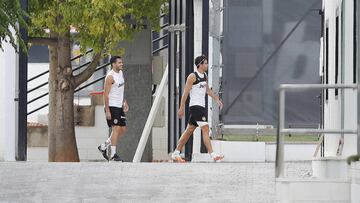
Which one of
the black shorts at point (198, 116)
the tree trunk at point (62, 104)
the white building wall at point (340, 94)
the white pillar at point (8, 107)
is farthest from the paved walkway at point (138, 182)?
the tree trunk at point (62, 104)

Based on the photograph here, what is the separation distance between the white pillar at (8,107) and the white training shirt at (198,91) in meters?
3.12

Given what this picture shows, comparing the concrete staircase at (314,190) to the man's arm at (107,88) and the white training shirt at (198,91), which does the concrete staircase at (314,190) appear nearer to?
the white training shirt at (198,91)

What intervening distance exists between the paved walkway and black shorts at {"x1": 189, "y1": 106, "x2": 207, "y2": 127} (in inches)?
152

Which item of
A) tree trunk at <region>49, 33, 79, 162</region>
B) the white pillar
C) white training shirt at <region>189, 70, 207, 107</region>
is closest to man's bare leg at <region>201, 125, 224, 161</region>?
white training shirt at <region>189, 70, 207, 107</region>

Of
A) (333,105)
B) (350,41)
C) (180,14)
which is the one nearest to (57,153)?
(180,14)

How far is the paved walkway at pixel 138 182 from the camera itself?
16.7 meters

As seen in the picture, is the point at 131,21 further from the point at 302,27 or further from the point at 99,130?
the point at 302,27

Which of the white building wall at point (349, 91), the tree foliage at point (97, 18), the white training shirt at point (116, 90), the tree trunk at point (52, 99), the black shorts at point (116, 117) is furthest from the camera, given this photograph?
the tree trunk at point (52, 99)

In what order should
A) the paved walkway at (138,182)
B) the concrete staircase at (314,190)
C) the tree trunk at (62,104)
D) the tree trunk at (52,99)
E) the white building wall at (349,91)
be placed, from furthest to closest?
→ the tree trunk at (52,99), the tree trunk at (62,104), the paved walkway at (138,182), the white building wall at (349,91), the concrete staircase at (314,190)

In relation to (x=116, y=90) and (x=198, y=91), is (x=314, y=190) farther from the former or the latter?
(x=116, y=90)

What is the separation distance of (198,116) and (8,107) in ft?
11.7

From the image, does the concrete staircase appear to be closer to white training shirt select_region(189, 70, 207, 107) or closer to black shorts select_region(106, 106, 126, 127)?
white training shirt select_region(189, 70, 207, 107)

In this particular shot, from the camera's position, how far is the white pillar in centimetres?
2433

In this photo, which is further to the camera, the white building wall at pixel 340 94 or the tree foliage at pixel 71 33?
the tree foliage at pixel 71 33
